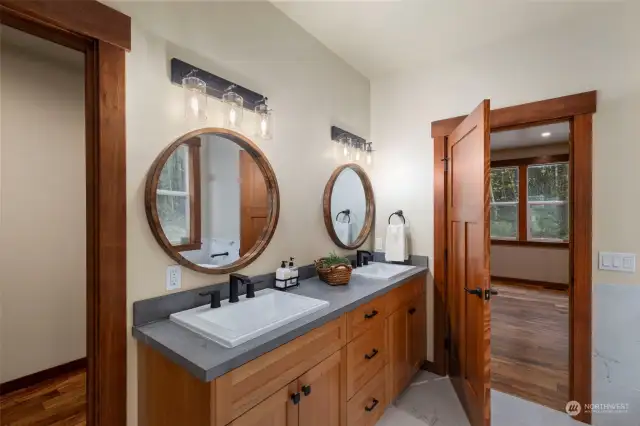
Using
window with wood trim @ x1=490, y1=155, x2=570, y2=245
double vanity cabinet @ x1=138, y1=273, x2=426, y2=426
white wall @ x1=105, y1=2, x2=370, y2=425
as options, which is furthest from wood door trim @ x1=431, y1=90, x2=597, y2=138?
window with wood trim @ x1=490, y1=155, x2=570, y2=245

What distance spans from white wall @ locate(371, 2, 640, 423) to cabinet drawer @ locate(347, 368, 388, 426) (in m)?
1.15

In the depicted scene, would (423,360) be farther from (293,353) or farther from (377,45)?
(377,45)

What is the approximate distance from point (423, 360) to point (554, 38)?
8.52 ft

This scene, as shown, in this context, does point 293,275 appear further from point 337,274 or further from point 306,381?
point 306,381

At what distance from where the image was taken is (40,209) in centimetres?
227

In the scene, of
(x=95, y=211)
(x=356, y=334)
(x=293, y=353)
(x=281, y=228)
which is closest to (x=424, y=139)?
(x=281, y=228)

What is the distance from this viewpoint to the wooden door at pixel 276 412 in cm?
106

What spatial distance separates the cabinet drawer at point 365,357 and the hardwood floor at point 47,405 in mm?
1780

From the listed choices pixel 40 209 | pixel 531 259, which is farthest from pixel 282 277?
pixel 531 259

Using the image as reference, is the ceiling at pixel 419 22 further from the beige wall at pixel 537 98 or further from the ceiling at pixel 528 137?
the ceiling at pixel 528 137

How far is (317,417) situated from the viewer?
1355 mm

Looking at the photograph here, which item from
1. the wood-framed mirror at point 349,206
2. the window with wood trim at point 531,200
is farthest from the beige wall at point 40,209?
the window with wood trim at point 531,200

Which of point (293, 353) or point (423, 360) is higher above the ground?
point (293, 353)

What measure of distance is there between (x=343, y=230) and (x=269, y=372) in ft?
4.90
